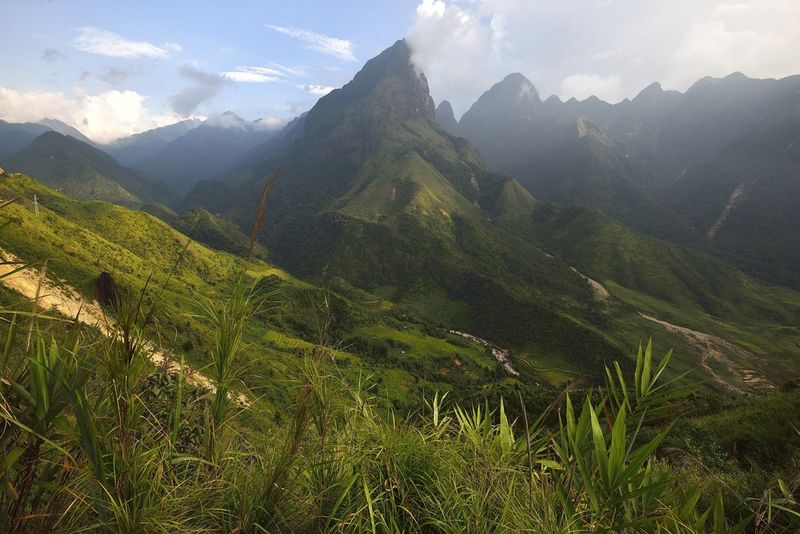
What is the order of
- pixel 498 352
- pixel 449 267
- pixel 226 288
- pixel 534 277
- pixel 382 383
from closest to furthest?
pixel 382 383
pixel 226 288
pixel 498 352
pixel 449 267
pixel 534 277

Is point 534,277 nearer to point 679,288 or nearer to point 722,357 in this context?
point 679,288

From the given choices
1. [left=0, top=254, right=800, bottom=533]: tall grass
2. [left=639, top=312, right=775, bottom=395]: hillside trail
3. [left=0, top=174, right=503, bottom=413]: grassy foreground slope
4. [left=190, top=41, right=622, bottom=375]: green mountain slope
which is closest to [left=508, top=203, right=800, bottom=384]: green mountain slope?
[left=639, top=312, right=775, bottom=395]: hillside trail

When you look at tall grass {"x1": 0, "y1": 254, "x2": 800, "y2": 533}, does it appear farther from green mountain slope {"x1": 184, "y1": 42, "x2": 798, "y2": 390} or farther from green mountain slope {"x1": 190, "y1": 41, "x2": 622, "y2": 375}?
green mountain slope {"x1": 190, "y1": 41, "x2": 622, "y2": 375}

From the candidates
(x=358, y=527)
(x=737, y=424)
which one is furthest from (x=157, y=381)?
(x=737, y=424)

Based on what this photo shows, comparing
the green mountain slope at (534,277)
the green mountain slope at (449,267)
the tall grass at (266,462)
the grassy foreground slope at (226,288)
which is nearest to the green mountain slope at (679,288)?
Answer: the green mountain slope at (534,277)

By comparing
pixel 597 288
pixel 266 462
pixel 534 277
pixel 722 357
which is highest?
pixel 266 462

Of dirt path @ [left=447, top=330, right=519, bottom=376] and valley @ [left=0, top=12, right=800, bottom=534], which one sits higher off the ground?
valley @ [left=0, top=12, right=800, bottom=534]

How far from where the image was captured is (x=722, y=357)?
334 ft

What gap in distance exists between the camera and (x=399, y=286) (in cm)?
14325

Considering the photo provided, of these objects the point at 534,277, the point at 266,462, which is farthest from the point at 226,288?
the point at 534,277

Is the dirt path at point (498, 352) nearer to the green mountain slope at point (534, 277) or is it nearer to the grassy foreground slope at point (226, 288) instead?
the green mountain slope at point (534, 277)

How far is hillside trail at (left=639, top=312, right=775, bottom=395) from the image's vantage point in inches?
3438

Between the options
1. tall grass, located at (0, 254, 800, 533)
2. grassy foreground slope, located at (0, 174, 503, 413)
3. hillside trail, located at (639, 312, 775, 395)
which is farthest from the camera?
hillside trail, located at (639, 312, 775, 395)

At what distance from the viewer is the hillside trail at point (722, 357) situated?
87.3 meters
